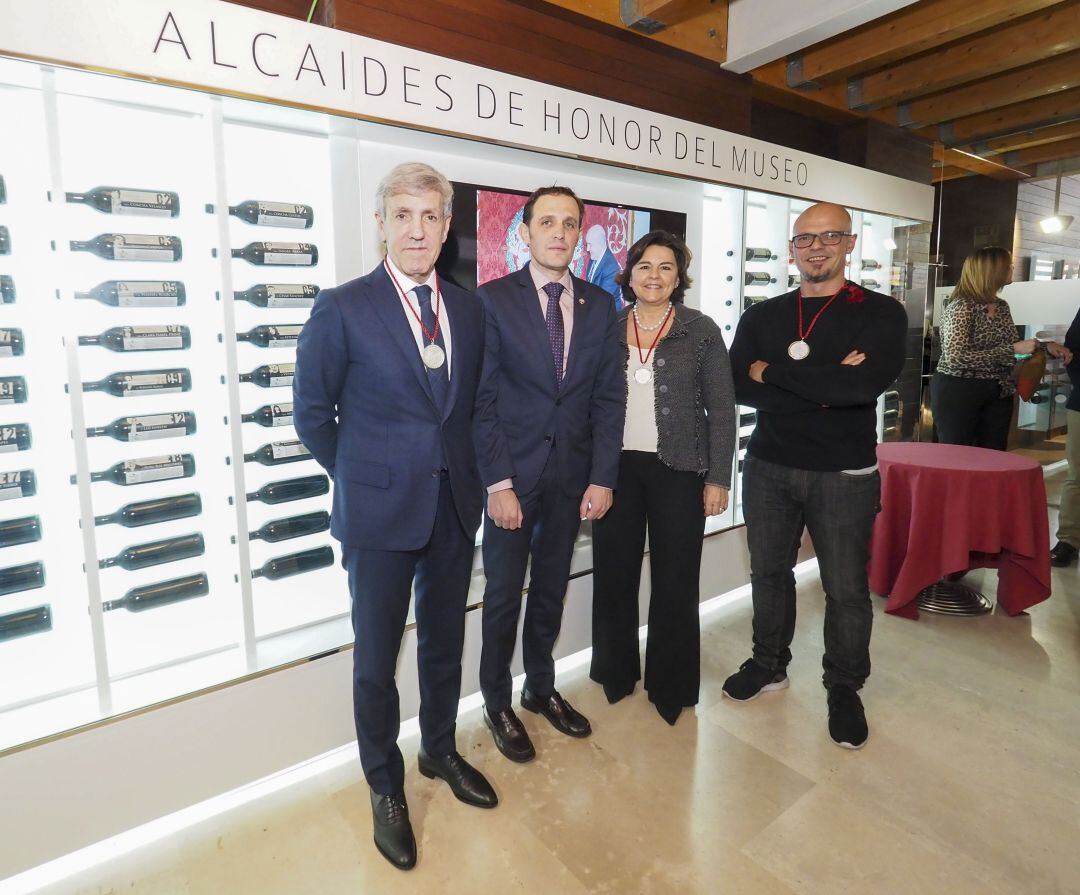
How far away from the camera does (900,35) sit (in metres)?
3.17

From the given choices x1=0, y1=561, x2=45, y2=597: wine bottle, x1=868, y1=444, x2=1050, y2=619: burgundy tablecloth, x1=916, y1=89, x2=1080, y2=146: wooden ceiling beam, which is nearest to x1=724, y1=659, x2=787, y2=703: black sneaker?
x1=868, y1=444, x2=1050, y2=619: burgundy tablecloth

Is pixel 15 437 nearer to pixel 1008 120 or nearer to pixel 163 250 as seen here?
pixel 163 250

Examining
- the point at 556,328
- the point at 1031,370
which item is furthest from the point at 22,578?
the point at 1031,370

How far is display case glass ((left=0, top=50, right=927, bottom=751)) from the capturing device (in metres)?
1.68

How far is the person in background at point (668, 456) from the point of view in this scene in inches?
83.4

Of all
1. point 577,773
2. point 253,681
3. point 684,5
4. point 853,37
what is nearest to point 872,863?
point 577,773

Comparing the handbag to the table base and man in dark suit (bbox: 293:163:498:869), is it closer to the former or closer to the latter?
the table base

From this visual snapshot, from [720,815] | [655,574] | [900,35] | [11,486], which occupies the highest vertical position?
[900,35]

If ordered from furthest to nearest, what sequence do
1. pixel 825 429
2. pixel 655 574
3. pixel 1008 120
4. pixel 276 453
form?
1. pixel 1008 120
2. pixel 655 574
3. pixel 825 429
4. pixel 276 453

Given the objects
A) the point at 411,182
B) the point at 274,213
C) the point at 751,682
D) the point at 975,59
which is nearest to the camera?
A: the point at 411,182

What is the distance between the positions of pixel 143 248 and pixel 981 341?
4.17m

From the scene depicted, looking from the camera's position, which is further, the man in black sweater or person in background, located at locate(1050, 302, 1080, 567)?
person in background, located at locate(1050, 302, 1080, 567)

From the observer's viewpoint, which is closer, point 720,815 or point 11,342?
point 11,342

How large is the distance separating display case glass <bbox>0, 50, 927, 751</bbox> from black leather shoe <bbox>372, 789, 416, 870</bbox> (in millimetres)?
512
